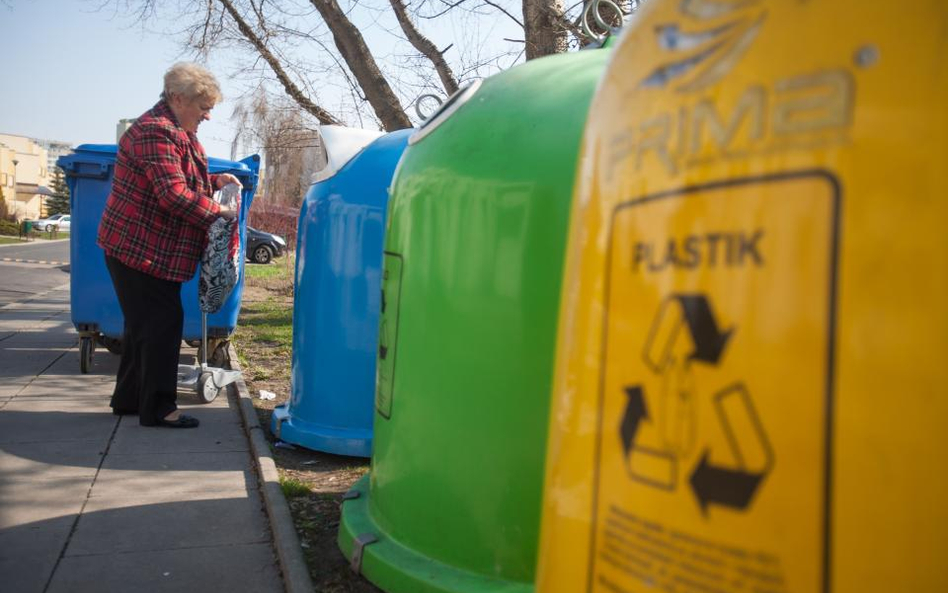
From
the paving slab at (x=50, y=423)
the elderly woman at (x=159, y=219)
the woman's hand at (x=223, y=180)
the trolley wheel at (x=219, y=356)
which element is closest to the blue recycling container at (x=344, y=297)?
the elderly woman at (x=159, y=219)

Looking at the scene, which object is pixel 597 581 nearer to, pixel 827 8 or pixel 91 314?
pixel 827 8

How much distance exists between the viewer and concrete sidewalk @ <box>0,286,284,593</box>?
272 cm

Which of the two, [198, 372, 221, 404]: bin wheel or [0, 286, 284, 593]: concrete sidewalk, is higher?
[198, 372, 221, 404]: bin wheel

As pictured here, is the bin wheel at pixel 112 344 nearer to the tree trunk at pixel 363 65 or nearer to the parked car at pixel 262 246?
the tree trunk at pixel 363 65

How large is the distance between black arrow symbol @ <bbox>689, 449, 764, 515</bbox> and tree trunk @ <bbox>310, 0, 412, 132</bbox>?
820 cm

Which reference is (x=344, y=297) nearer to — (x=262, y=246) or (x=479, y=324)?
(x=479, y=324)

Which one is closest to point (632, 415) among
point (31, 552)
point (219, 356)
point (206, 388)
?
point (31, 552)

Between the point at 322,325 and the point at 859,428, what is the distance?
10.4 ft

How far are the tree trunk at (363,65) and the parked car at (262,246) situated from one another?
16.7 meters

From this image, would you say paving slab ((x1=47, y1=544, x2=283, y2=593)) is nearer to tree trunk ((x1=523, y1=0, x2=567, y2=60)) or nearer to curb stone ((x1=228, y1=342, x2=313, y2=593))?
curb stone ((x1=228, y1=342, x2=313, y2=593))

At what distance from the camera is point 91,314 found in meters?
5.95

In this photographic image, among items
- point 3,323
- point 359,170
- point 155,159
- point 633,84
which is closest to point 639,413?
point 633,84

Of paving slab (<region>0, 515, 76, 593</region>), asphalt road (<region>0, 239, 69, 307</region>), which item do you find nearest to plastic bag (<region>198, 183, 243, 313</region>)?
paving slab (<region>0, 515, 76, 593</region>)

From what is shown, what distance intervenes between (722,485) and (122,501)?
3.06 m
